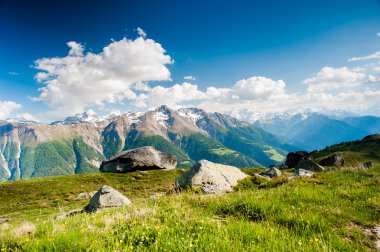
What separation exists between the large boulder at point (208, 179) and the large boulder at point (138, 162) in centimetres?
6245

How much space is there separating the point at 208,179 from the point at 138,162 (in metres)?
64.7

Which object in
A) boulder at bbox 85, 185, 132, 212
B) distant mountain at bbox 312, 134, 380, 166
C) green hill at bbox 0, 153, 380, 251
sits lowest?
distant mountain at bbox 312, 134, 380, 166

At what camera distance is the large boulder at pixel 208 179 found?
18.6 meters

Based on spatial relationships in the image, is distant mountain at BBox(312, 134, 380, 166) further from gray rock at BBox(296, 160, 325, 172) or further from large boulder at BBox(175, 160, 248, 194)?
large boulder at BBox(175, 160, 248, 194)

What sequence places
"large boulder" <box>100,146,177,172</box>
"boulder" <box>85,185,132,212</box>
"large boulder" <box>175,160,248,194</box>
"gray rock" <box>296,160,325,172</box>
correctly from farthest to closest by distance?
1. "large boulder" <box>100,146,177,172</box>
2. "gray rock" <box>296,160,325,172</box>
3. "boulder" <box>85,185,132,212</box>
4. "large boulder" <box>175,160,248,194</box>

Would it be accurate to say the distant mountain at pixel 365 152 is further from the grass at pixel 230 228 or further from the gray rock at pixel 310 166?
the grass at pixel 230 228

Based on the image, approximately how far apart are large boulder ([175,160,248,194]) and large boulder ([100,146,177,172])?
62447mm

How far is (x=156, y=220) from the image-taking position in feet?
23.3

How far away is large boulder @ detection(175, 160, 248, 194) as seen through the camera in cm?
1865

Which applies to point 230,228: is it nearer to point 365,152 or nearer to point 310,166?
point 310,166

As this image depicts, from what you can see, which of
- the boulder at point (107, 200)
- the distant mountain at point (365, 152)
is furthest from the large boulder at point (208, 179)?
the distant mountain at point (365, 152)

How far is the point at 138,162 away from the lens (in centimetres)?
8138

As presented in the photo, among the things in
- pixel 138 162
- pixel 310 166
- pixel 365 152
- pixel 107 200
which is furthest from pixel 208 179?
pixel 365 152

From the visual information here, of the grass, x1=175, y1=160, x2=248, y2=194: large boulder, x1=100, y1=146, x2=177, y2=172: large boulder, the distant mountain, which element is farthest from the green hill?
the distant mountain
